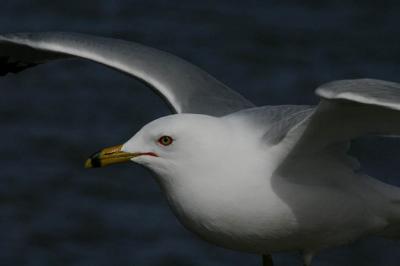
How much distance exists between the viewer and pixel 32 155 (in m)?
11.1

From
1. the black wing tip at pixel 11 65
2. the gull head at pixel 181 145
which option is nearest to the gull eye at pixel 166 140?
the gull head at pixel 181 145

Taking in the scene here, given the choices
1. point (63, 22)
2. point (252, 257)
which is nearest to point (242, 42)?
point (63, 22)

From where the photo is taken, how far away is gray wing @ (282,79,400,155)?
6.68 meters

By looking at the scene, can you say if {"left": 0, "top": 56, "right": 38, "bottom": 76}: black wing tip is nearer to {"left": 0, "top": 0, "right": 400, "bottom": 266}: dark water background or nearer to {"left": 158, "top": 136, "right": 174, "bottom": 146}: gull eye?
{"left": 0, "top": 0, "right": 400, "bottom": 266}: dark water background

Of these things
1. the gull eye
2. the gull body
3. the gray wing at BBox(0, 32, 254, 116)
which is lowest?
the gull body

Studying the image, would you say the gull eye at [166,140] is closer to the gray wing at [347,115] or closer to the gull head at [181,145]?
the gull head at [181,145]

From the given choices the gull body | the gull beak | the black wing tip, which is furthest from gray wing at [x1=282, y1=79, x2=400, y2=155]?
the black wing tip

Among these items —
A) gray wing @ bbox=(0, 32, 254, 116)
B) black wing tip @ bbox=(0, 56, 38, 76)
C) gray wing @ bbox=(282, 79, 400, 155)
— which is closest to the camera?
gray wing @ bbox=(282, 79, 400, 155)

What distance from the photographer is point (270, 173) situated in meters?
7.30

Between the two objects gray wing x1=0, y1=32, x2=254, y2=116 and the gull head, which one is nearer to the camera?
the gull head

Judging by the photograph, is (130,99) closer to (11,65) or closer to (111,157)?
(11,65)

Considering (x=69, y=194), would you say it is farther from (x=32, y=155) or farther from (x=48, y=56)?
(x=48, y=56)

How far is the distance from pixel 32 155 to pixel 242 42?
6.92 ft

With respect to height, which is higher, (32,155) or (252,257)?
(32,155)
